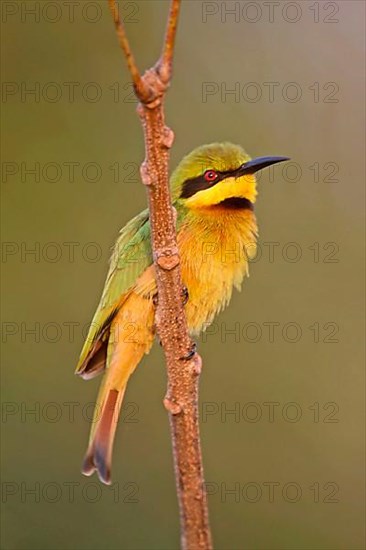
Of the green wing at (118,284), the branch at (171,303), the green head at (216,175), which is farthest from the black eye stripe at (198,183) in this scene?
the branch at (171,303)

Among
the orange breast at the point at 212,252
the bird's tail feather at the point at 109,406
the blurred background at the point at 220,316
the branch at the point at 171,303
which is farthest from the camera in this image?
the blurred background at the point at 220,316

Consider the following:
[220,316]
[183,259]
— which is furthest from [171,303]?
[220,316]

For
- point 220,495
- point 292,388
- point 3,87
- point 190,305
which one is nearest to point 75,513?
point 220,495

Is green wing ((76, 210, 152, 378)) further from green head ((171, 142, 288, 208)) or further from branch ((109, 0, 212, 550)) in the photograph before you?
branch ((109, 0, 212, 550))

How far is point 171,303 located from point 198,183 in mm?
735

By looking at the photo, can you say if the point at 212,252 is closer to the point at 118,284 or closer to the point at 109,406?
the point at 118,284

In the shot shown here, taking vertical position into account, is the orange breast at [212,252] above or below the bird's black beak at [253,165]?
below

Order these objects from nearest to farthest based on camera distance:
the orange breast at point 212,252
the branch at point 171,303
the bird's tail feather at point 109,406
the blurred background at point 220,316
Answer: the branch at point 171,303 → the bird's tail feather at point 109,406 → the orange breast at point 212,252 → the blurred background at point 220,316

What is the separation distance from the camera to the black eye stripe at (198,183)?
2.29 meters

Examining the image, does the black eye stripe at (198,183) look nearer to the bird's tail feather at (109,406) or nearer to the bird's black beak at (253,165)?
the bird's black beak at (253,165)

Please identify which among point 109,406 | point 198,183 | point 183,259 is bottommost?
point 109,406

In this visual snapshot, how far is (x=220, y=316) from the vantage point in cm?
360

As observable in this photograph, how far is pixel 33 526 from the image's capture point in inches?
127

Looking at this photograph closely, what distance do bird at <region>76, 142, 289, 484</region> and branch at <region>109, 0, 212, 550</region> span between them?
555 millimetres
